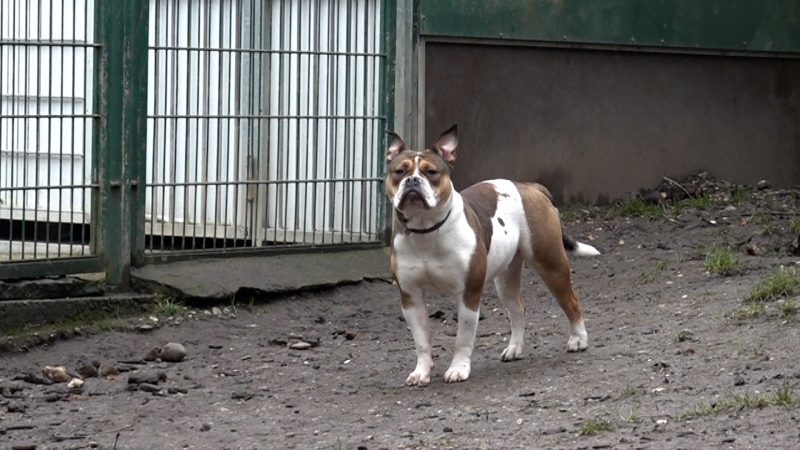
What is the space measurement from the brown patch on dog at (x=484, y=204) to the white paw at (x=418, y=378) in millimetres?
698

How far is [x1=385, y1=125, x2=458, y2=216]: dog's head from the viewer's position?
698 cm

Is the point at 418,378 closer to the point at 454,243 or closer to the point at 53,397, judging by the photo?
the point at 454,243

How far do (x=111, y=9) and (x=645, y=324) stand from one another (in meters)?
3.67

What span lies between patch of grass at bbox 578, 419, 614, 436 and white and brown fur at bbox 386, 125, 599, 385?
1.49 m

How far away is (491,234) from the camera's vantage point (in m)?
7.39

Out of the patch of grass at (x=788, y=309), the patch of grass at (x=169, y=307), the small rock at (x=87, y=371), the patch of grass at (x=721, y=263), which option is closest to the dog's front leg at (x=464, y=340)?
the patch of grass at (x=788, y=309)

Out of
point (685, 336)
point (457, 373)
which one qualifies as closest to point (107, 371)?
point (457, 373)

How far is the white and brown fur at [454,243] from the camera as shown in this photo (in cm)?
713

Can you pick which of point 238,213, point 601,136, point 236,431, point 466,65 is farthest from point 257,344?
point 601,136

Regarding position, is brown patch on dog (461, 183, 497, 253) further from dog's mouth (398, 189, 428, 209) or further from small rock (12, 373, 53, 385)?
small rock (12, 373, 53, 385)

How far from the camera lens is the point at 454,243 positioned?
7.15 meters

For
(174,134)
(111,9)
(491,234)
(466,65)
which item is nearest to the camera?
(491,234)

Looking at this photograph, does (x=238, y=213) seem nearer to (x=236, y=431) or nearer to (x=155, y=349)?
(x=155, y=349)

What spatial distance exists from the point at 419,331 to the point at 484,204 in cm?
77
